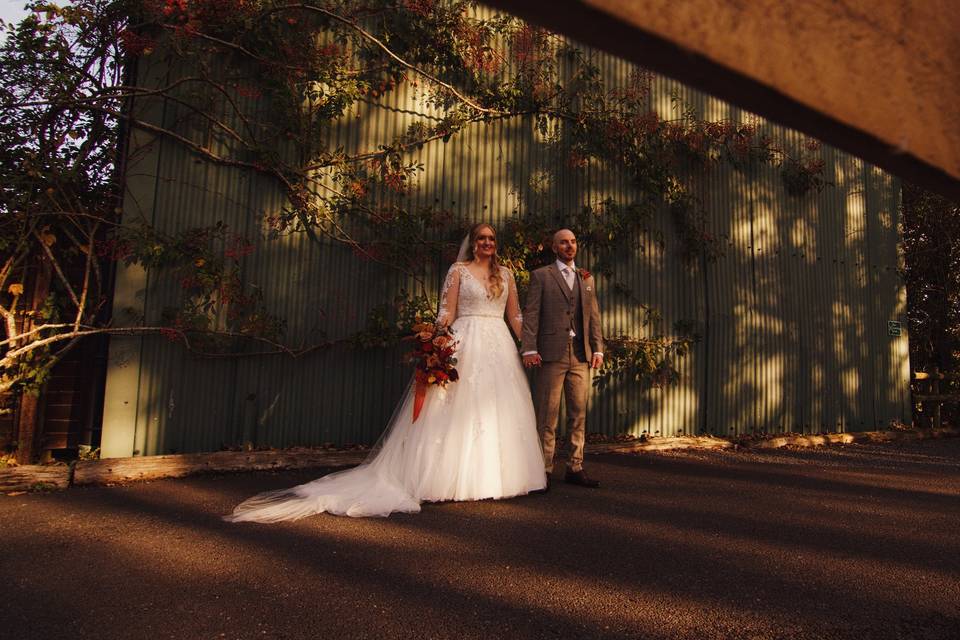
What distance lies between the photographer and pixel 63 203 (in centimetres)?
482

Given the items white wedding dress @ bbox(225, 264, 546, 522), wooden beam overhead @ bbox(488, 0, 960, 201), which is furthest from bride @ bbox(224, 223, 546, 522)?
wooden beam overhead @ bbox(488, 0, 960, 201)

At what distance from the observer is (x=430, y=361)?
4.16m

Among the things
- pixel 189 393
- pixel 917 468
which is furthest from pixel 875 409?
pixel 189 393

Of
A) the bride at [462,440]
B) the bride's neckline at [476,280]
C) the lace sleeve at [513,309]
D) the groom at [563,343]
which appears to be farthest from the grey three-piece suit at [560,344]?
the bride's neckline at [476,280]

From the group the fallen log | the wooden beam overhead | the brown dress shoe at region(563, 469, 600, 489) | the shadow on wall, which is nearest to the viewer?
the wooden beam overhead

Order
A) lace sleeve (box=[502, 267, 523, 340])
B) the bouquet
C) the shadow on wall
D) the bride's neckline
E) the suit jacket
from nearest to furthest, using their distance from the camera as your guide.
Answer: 1. the bouquet
2. the bride's neckline
3. the suit jacket
4. lace sleeve (box=[502, 267, 523, 340])
5. the shadow on wall

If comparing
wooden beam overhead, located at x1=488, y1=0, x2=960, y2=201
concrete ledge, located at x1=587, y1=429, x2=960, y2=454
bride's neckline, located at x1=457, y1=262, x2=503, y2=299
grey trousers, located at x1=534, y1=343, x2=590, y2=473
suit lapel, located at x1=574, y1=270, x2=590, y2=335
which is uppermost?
bride's neckline, located at x1=457, y1=262, x2=503, y2=299

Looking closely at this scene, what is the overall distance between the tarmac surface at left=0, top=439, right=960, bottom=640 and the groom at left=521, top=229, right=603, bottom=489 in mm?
514

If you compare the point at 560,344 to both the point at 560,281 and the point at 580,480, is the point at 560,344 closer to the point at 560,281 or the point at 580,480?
the point at 560,281

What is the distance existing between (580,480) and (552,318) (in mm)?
1246

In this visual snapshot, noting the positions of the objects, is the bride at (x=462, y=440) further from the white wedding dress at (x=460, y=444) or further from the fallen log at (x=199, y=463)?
the fallen log at (x=199, y=463)

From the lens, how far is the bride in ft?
12.2

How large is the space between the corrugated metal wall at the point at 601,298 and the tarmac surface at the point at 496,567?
3.42ft

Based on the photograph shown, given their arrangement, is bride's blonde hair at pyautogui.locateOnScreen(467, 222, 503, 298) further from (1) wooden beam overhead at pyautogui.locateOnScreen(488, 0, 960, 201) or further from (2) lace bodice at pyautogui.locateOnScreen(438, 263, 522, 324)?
(1) wooden beam overhead at pyautogui.locateOnScreen(488, 0, 960, 201)
